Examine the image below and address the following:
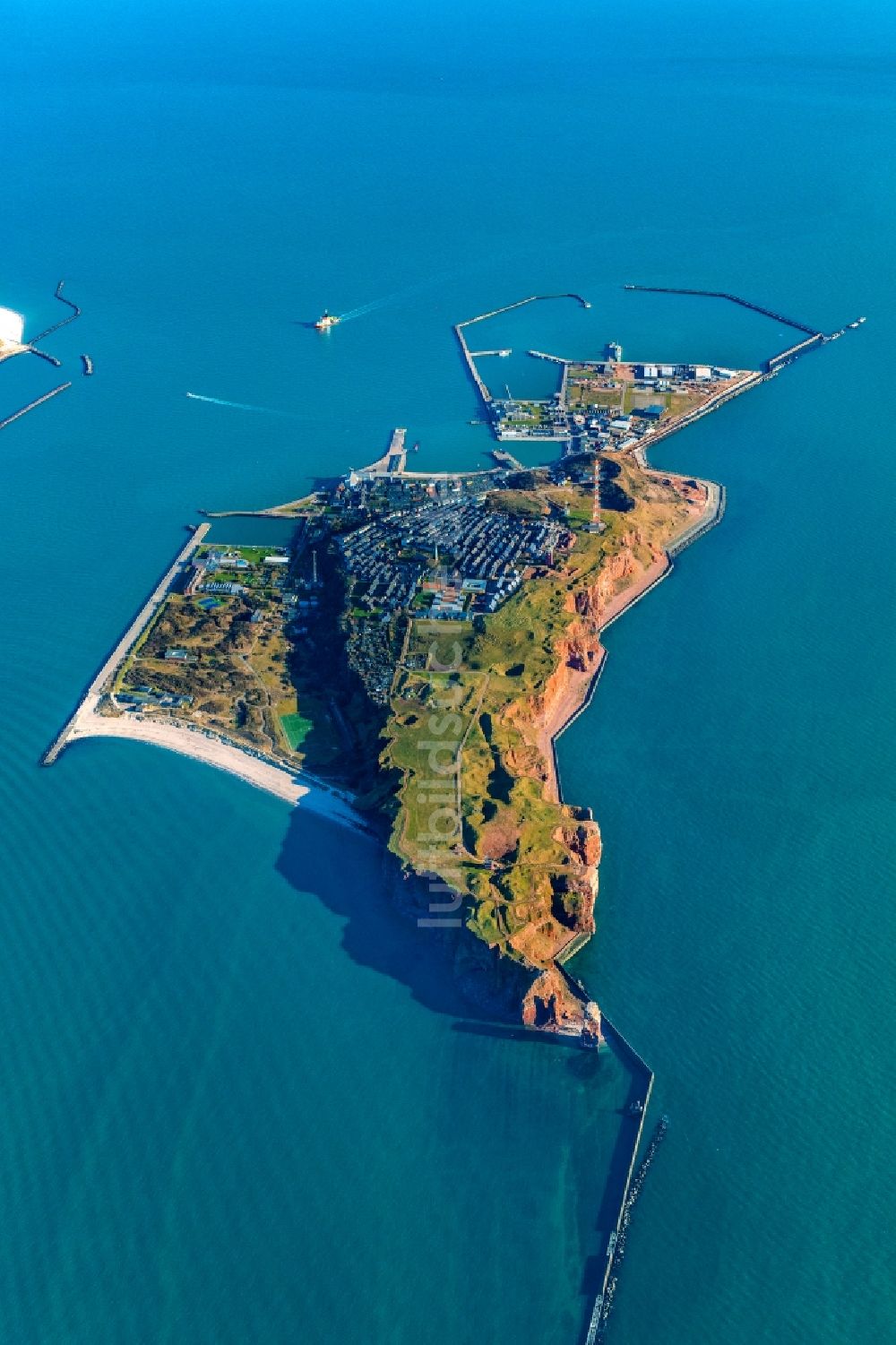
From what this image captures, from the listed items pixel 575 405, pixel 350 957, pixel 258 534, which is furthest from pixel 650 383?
pixel 350 957

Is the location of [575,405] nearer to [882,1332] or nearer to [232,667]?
[232,667]

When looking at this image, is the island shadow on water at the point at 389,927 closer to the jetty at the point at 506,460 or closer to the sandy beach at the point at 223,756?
the sandy beach at the point at 223,756

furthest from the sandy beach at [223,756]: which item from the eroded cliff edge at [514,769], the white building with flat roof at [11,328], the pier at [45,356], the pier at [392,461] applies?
the white building with flat roof at [11,328]

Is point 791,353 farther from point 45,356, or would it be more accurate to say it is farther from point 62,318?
point 62,318

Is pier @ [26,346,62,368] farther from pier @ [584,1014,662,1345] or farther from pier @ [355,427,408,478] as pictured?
pier @ [584,1014,662,1345]

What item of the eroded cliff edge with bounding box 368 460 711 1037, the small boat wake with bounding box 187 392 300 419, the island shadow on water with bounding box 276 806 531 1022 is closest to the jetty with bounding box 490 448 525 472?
the eroded cliff edge with bounding box 368 460 711 1037
